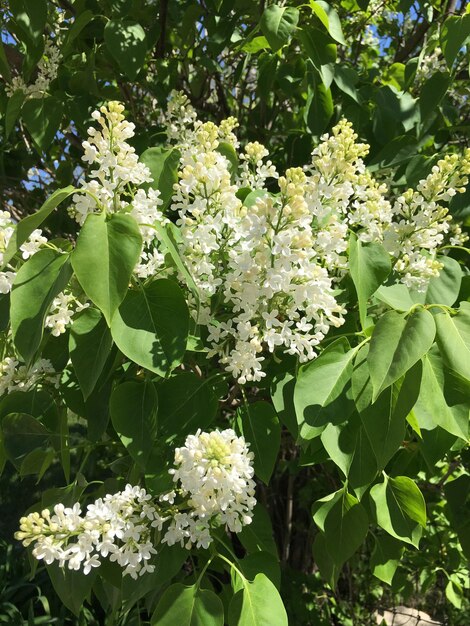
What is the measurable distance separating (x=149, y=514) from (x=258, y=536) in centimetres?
30

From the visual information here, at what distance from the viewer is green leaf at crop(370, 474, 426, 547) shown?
1238mm

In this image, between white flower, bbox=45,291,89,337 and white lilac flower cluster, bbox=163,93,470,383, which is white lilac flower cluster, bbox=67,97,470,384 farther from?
white flower, bbox=45,291,89,337

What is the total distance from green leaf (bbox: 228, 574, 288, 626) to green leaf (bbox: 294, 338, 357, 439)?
29cm

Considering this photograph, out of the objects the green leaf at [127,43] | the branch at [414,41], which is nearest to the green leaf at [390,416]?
the green leaf at [127,43]

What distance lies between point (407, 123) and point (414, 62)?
249mm

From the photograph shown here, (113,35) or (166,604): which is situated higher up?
(113,35)

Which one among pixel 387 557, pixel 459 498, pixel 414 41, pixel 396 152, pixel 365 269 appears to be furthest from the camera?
pixel 414 41

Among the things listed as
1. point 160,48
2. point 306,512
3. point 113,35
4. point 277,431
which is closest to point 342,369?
point 277,431

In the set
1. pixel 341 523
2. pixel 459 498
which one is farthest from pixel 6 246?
pixel 459 498

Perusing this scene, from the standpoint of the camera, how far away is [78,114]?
6.34 ft

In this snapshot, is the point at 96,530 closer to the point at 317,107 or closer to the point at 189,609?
the point at 189,609

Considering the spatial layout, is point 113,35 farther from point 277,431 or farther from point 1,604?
point 1,604

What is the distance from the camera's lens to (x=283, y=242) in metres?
0.98

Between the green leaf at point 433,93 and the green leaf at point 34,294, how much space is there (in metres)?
1.24
